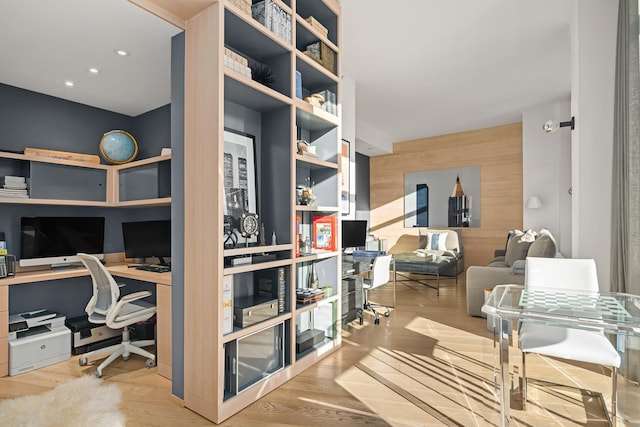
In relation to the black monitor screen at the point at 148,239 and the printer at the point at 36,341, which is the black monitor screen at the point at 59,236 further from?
the printer at the point at 36,341

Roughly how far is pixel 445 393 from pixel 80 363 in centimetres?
288

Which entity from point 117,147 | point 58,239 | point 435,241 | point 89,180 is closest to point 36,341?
point 58,239

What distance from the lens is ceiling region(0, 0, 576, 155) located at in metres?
2.41

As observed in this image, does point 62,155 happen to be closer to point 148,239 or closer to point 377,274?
point 148,239

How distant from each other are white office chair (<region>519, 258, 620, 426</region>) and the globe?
4.01 m

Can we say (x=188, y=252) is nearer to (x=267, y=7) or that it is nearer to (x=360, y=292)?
(x=267, y=7)

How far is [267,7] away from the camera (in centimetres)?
235

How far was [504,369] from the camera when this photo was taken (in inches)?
67.6

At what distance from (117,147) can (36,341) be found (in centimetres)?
201

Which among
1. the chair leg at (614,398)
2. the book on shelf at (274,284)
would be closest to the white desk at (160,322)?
the book on shelf at (274,284)

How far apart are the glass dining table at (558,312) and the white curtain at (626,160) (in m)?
0.52

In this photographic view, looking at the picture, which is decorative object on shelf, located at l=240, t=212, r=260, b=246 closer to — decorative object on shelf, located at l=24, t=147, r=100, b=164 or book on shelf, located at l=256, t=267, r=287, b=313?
book on shelf, located at l=256, t=267, r=287, b=313

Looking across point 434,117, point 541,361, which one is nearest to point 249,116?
point 541,361

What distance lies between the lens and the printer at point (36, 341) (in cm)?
270
